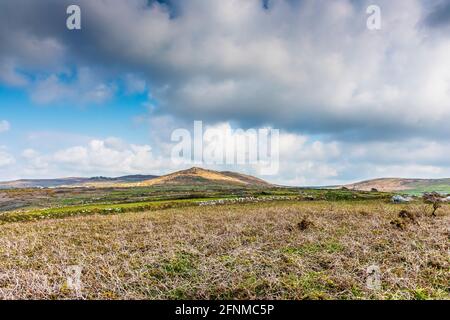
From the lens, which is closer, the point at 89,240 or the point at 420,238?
the point at 420,238

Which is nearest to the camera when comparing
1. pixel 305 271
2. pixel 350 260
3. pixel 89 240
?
pixel 305 271

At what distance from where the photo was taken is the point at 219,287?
8.52 m

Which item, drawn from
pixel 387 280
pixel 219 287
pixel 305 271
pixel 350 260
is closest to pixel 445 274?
pixel 387 280

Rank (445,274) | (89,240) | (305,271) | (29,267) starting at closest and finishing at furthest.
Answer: (445,274)
(305,271)
(29,267)
(89,240)

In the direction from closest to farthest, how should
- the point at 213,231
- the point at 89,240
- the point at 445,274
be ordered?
the point at 445,274 → the point at 89,240 → the point at 213,231
